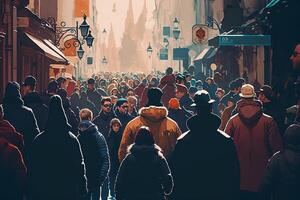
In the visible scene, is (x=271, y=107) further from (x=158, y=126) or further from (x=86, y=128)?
(x=86, y=128)

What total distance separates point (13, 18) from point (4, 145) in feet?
51.6

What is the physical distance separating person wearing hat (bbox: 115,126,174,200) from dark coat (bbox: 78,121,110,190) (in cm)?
193

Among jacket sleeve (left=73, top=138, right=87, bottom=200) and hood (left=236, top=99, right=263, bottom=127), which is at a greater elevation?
hood (left=236, top=99, right=263, bottom=127)

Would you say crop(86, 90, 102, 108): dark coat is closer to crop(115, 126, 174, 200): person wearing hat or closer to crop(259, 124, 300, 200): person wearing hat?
crop(115, 126, 174, 200): person wearing hat

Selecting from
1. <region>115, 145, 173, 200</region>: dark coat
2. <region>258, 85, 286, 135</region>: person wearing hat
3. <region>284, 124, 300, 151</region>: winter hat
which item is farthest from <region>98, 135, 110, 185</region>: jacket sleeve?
<region>284, 124, 300, 151</region>: winter hat

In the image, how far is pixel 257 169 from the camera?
9906mm

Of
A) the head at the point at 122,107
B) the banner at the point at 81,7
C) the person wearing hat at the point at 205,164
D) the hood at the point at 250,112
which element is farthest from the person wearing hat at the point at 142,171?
the banner at the point at 81,7

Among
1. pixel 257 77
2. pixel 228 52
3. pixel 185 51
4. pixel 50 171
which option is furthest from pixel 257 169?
pixel 185 51

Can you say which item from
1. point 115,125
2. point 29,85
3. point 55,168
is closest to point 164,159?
point 55,168

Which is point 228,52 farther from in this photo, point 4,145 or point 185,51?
point 4,145

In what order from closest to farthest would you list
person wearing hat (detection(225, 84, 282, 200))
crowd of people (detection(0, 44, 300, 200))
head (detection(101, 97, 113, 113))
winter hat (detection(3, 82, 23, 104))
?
crowd of people (detection(0, 44, 300, 200))
person wearing hat (detection(225, 84, 282, 200))
winter hat (detection(3, 82, 23, 104))
head (detection(101, 97, 113, 113))

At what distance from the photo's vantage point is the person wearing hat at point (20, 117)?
1146cm

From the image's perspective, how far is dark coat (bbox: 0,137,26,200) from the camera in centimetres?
851

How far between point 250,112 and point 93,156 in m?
2.08
